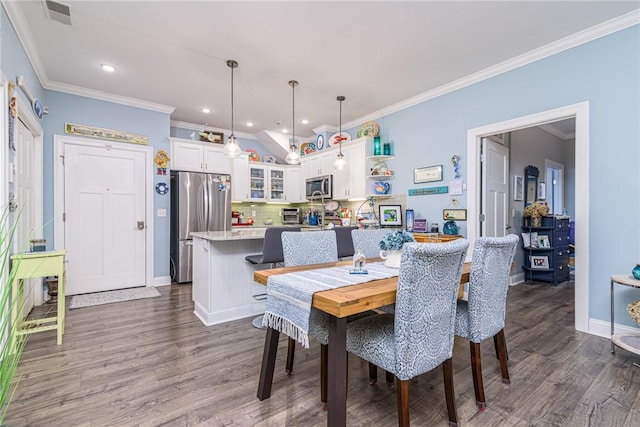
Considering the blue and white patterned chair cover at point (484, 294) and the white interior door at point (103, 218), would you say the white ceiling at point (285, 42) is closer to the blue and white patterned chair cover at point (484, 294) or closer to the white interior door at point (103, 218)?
the white interior door at point (103, 218)

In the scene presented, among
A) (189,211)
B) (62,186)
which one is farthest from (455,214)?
(62,186)

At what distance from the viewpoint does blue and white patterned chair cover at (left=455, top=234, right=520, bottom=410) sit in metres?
1.71

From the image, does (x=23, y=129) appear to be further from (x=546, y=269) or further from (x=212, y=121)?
(x=546, y=269)

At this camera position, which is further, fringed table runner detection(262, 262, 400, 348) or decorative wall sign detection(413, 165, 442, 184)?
decorative wall sign detection(413, 165, 442, 184)

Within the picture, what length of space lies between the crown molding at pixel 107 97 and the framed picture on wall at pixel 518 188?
211 inches

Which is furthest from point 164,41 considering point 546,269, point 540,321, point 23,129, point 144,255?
point 546,269

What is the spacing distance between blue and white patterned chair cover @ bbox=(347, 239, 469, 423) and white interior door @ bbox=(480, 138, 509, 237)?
2.64 metres

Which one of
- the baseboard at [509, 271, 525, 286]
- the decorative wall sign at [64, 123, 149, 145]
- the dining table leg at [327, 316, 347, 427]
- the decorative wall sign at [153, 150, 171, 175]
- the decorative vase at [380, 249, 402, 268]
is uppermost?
the decorative wall sign at [64, 123, 149, 145]

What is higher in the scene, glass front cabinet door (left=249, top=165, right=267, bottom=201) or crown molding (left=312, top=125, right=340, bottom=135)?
crown molding (left=312, top=125, right=340, bottom=135)

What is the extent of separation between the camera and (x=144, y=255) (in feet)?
14.9

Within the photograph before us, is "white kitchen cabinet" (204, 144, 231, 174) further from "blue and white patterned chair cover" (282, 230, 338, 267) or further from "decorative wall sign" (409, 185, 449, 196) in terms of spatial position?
"blue and white patterned chair cover" (282, 230, 338, 267)

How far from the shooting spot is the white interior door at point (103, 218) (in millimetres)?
4047

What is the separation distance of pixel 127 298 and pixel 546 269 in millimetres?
5928

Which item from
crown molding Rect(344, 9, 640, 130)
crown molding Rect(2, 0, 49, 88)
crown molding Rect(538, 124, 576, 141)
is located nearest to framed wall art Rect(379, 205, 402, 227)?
crown molding Rect(344, 9, 640, 130)
